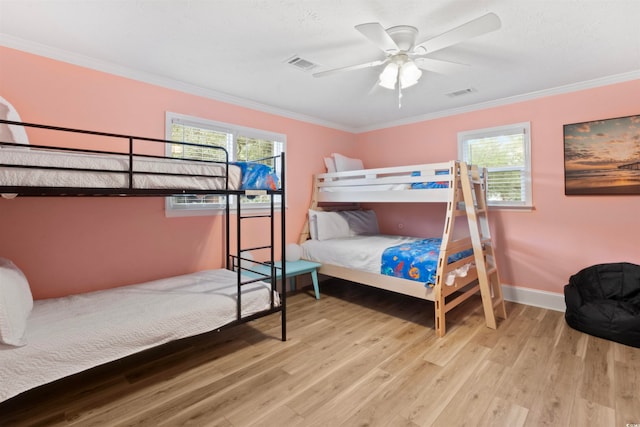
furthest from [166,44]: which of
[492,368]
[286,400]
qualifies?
[492,368]

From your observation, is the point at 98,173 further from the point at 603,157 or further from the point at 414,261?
the point at 603,157

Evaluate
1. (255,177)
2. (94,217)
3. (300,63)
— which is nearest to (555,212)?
(300,63)

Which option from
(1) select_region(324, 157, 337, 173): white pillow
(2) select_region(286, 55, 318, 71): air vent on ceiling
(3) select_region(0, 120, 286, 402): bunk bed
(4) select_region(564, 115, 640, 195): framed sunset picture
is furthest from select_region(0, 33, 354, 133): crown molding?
(4) select_region(564, 115, 640, 195): framed sunset picture

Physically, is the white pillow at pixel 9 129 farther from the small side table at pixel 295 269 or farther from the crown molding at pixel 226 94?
the small side table at pixel 295 269

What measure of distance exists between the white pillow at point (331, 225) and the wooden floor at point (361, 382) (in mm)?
1337

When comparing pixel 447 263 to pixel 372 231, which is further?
pixel 372 231

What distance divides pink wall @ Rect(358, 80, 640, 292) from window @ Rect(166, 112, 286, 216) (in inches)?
91.5

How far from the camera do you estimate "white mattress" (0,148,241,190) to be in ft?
5.07

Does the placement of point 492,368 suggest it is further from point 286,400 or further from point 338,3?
point 338,3

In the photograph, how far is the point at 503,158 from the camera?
11.7 ft

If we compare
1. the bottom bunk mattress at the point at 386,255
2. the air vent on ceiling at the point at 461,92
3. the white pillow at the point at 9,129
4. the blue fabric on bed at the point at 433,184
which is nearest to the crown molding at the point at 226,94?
the air vent on ceiling at the point at 461,92

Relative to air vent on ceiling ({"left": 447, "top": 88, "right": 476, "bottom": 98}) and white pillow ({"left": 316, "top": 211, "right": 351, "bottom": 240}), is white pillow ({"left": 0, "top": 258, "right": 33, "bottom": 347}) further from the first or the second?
air vent on ceiling ({"left": 447, "top": 88, "right": 476, "bottom": 98})

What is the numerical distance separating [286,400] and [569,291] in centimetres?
284

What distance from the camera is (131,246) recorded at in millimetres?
2705
